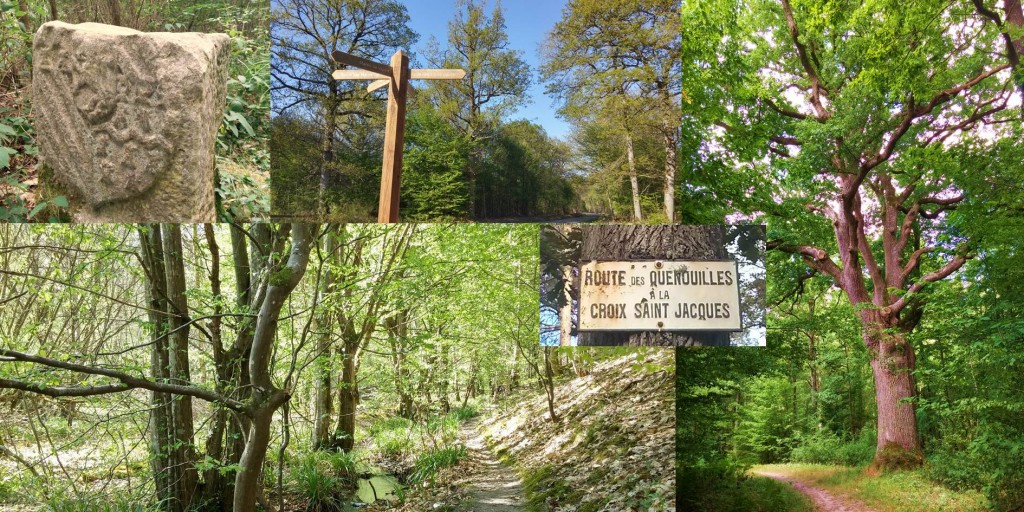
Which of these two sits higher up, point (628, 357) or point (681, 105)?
point (681, 105)

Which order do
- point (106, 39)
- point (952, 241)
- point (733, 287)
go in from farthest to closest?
point (952, 241)
point (733, 287)
point (106, 39)

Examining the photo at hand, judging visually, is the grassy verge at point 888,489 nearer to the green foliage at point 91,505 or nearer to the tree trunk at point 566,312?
the tree trunk at point 566,312

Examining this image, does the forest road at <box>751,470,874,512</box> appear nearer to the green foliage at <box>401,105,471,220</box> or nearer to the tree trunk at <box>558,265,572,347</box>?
the tree trunk at <box>558,265,572,347</box>

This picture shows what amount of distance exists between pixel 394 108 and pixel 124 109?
1.74 meters

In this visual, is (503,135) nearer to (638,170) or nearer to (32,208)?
(638,170)

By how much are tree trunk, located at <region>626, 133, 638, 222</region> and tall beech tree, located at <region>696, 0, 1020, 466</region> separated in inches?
40.3

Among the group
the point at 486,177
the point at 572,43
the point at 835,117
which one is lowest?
the point at 486,177

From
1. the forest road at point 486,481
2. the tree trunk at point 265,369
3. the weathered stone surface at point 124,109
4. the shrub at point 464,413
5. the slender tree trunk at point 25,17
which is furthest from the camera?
the shrub at point 464,413

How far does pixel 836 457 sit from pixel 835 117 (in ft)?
8.79

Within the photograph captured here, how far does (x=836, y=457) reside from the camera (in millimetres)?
5832

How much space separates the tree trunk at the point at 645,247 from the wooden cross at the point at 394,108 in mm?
1428

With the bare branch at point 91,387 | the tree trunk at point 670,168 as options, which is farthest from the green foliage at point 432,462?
the tree trunk at point 670,168

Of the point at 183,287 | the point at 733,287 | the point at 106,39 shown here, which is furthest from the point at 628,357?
the point at 106,39

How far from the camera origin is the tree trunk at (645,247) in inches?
212
